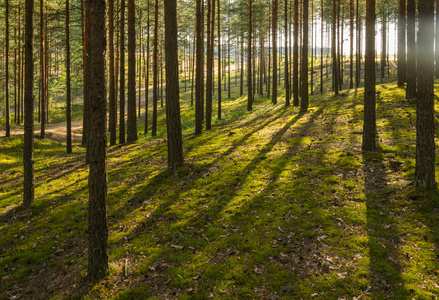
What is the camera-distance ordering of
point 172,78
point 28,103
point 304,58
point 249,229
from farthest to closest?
point 304,58
point 172,78
point 28,103
point 249,229

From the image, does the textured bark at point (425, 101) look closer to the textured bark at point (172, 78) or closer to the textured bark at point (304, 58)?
the textured bark at point (172, 78)

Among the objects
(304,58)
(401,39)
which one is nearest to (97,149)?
(304,58)

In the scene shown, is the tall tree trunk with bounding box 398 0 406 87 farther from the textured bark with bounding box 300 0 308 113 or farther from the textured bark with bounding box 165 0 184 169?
the textured bark with bounding box 165 0 184 169

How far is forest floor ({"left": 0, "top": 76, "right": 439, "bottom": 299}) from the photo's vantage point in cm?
496

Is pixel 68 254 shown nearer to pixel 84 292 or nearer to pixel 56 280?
pixel 56 280

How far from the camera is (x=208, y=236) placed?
6.77 metres

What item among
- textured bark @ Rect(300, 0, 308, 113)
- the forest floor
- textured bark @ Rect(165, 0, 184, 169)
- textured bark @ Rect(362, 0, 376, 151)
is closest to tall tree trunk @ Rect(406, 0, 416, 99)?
the forest floor

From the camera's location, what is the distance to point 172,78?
10719 mm

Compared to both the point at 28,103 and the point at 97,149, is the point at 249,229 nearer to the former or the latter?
the point at 97,149

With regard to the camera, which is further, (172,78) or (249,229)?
(172,78)

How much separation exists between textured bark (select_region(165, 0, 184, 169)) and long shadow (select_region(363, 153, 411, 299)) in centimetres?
715

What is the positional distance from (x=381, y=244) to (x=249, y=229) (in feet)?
9.57

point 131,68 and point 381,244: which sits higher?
point 131,68

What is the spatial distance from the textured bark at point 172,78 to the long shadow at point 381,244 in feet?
23.5
